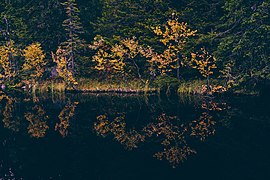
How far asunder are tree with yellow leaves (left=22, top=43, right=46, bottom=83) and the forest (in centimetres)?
13

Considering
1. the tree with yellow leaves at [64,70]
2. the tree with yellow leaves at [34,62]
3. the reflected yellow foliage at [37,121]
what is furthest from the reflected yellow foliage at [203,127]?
the tree with yellow leaves at [34,62]

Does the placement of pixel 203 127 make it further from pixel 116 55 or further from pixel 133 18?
pixel 133 18

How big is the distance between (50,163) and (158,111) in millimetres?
12627

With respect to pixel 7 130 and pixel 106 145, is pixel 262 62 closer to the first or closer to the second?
pixel 106 145

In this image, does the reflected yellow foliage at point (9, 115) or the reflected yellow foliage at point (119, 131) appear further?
the reflected yellow foliage at point (9, 115)

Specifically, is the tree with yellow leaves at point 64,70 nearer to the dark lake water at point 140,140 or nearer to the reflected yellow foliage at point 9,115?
the reflected yellow foliage at point 9,115

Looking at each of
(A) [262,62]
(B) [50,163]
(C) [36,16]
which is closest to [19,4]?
(C) [36,16]

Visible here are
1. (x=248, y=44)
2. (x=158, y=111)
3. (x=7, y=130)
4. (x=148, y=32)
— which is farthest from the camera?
(x=148, y=32)

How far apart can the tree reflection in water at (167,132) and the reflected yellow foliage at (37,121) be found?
367cm

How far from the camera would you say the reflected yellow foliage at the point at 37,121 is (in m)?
23.9

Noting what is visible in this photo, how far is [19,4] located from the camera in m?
51.8

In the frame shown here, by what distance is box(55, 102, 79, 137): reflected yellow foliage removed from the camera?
24.3m

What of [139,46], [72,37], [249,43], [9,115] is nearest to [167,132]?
[249,43]

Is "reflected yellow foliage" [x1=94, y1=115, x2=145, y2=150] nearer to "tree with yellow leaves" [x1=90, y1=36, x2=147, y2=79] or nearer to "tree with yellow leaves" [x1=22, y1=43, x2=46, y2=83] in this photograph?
"tree with yellow leaves" [x1=90, y1=36, x2=147, y2=79]
